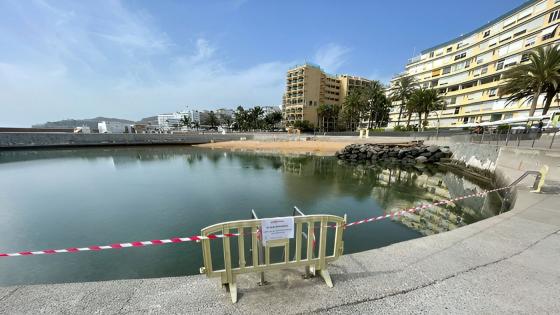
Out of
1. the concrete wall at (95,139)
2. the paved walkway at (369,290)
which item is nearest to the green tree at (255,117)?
the concrete wall at (95,139)

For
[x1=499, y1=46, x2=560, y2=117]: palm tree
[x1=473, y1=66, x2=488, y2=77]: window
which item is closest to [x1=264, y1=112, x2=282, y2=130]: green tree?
[x1=473, y1=66, x2=488, y2=77]: window

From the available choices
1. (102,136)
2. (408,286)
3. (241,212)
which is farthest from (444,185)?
(102,136)

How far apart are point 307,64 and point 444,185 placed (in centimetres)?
7239

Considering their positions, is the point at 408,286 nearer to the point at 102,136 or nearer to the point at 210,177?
the point at 210,177

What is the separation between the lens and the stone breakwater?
24.3 meters

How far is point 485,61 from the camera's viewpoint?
137ft

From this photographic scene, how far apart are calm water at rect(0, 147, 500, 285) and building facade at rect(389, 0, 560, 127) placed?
114 ft

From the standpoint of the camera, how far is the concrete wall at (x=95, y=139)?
128ft

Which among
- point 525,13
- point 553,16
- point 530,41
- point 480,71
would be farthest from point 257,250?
point 480,71

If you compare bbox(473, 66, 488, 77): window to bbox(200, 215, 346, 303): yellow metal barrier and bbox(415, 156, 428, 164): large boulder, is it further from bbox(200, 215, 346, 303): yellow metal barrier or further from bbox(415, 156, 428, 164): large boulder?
bbox(200, 215, 346, 303): yellow metal barrier

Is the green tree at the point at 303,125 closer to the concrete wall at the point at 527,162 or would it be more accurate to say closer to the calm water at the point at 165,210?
the calm water at the point at 165,210

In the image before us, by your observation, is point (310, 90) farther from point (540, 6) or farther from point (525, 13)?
point (540, 6)

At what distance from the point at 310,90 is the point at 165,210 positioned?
251ft

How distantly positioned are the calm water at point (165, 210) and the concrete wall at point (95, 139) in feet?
111
